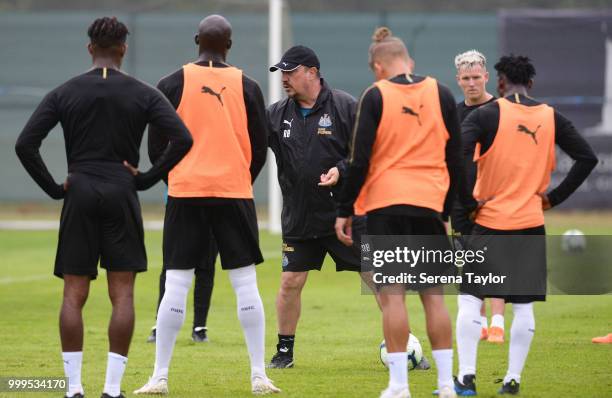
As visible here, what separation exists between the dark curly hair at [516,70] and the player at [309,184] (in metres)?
1.72

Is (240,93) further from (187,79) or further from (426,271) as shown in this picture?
(426,271)

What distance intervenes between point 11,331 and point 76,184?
14.5 feet

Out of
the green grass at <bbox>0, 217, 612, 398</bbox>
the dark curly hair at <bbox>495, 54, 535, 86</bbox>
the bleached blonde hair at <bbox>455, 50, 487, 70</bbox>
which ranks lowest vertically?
the green grass at <bbox>0, 217, 612, 398</bbox>

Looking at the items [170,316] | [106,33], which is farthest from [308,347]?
[106,33]

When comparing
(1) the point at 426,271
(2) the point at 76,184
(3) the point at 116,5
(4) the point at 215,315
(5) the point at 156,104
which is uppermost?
(3) the point at 116,5

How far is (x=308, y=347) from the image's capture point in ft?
31.6

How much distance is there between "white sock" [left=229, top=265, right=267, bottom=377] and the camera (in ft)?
23.7

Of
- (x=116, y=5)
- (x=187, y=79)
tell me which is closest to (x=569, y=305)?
(x=187, y=79)

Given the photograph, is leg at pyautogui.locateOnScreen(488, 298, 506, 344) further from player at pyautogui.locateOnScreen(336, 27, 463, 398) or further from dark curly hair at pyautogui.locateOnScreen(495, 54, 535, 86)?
player at pyautogui.locateOnScreen(336, 27, 463, 398)

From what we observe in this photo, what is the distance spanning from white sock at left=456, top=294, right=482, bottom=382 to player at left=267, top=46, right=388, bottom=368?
5.20 feet

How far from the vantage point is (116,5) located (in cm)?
3023

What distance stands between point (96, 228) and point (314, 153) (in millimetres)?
2629

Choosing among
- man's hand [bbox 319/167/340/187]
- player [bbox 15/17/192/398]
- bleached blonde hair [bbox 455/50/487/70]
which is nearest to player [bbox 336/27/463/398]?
player [bbox 15/17/192/398]

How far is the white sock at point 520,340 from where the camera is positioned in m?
7.05
